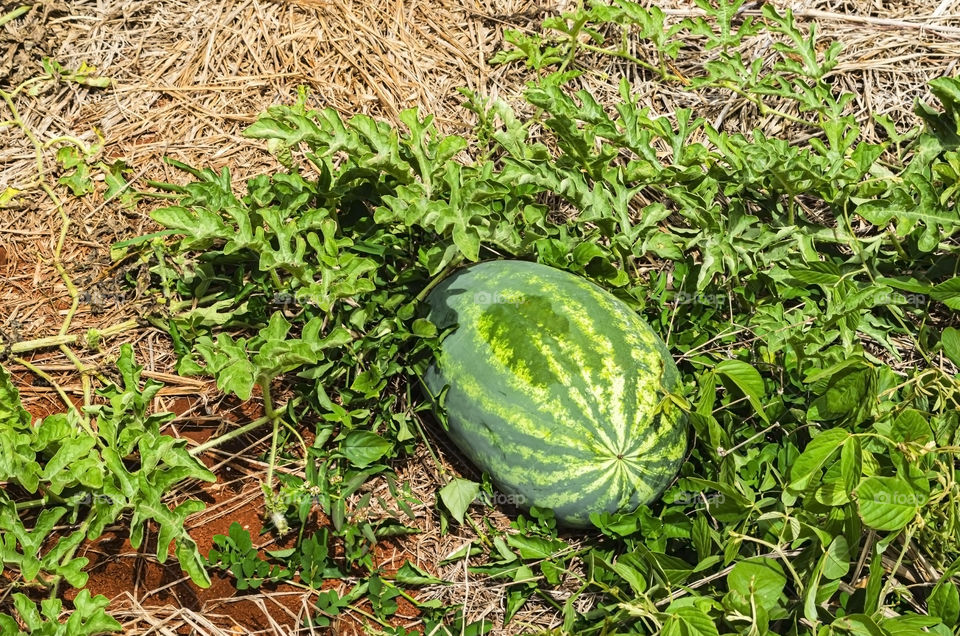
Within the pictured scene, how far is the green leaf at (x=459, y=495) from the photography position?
2668mm

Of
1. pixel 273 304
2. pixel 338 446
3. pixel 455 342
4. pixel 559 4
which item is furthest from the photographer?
pixel 559 4

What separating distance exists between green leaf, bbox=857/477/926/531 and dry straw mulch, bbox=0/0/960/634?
199 cm

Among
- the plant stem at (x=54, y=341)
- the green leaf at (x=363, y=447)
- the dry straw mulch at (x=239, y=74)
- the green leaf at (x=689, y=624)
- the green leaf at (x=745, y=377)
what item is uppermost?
the dry straw mulch at (x=239, y=74)

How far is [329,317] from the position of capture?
8.81 ft

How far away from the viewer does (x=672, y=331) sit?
2.99m

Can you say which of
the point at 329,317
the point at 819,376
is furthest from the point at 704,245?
the point at 329,317

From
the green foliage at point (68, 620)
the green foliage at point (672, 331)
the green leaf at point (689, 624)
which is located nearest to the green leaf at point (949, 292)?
the green foliage at point (672, 331)

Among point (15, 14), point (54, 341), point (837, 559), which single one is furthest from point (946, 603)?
point (15, 14)

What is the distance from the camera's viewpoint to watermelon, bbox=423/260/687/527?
8.11ft

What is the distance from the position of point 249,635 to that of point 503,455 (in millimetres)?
889

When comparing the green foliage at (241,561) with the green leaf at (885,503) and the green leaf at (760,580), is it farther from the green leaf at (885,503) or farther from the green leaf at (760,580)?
the green leaf at (885,503)

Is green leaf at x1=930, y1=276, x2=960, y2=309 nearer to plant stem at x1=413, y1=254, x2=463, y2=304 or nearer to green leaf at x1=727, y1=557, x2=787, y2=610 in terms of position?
green leaf at x1=727, y1=557, x2=787, y2=610

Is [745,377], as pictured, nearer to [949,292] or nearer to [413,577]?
[949,292]

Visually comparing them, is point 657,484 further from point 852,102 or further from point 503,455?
point 852,102
